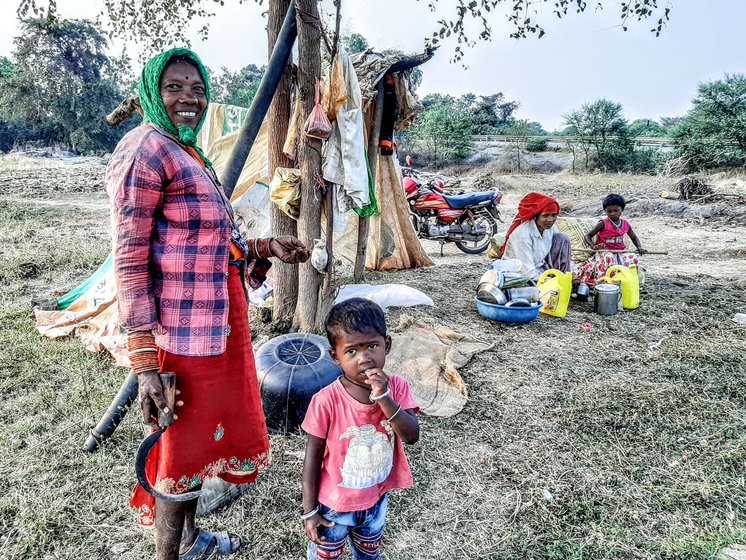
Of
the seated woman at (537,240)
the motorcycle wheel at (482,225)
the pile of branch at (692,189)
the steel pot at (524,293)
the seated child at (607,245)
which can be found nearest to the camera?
the steel pot at (524,293)

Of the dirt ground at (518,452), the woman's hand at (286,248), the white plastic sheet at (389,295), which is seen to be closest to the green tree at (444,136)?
the dirt ground at (518,452)

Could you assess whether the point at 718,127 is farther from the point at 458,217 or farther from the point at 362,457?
the point at 362,457

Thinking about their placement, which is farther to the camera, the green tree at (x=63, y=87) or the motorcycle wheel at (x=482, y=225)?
the green tree at (x=63, y=87)

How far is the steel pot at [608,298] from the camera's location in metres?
4.48

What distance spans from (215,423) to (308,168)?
2.03 m

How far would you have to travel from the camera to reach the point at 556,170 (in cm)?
1875

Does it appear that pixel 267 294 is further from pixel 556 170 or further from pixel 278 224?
pixel 556 170

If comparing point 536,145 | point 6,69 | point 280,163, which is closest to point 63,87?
point 6,69

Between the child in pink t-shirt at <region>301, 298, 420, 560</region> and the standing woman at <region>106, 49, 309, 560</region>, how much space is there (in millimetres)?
348

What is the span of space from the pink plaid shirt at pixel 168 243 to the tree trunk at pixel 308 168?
1.72 metres

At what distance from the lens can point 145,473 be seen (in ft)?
4.50

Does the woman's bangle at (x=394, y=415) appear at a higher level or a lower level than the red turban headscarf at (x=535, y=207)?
lower

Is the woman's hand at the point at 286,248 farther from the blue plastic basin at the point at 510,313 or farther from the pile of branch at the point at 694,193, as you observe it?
the pile of branch at the point at 694,193

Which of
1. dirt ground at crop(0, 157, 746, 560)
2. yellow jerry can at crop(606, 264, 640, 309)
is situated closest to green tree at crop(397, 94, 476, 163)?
yellow jerry can at crop(606, 264, 640, 309)
